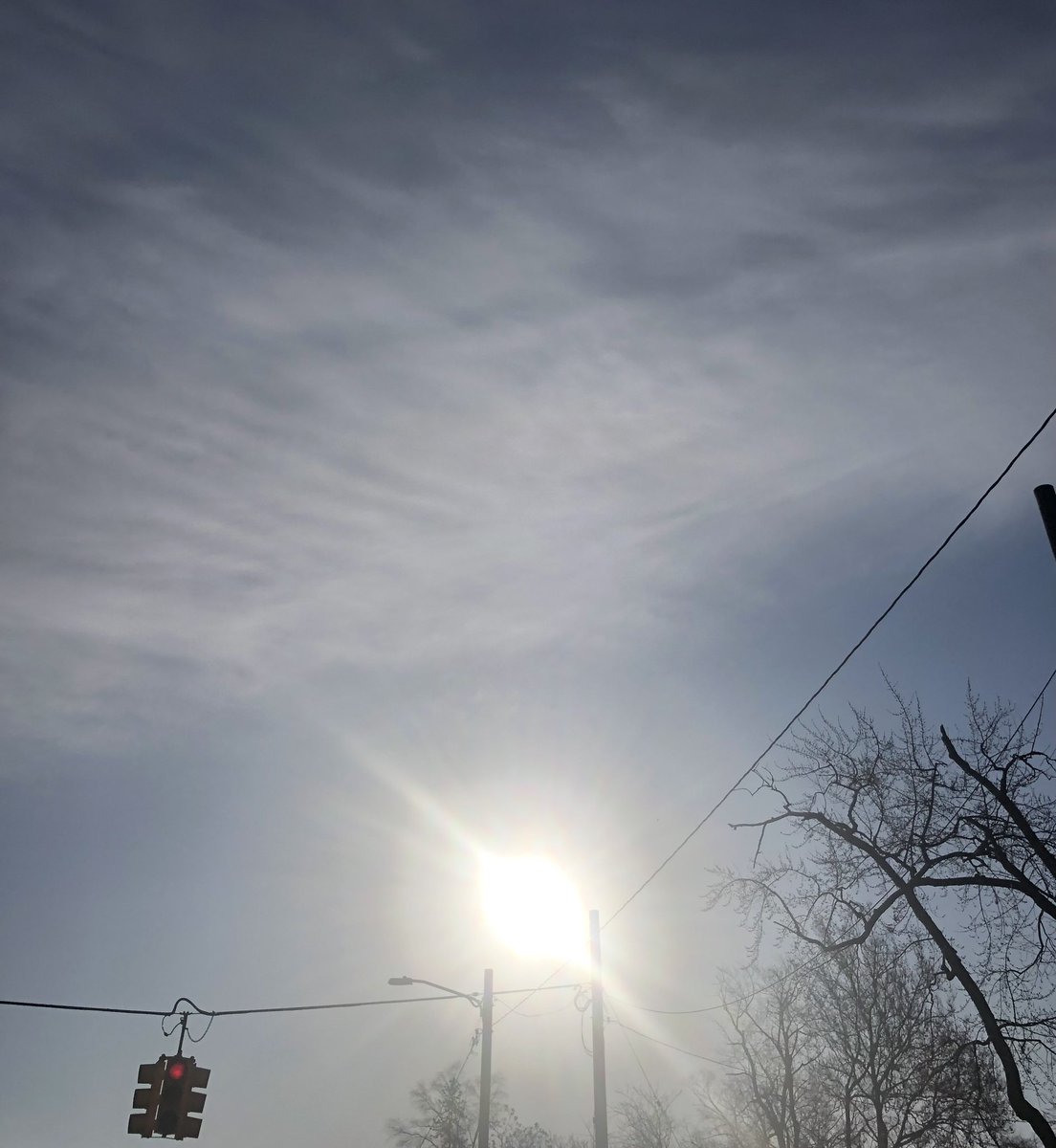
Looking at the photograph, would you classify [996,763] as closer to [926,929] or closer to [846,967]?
[926,929]

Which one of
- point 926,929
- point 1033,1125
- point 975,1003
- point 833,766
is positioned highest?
point 833,766

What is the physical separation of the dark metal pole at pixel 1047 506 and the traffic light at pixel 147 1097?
618 inches

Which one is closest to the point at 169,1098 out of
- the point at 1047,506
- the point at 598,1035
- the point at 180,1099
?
the point at 180,1099

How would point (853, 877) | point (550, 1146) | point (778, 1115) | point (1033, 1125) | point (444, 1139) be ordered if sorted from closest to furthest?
point (1033, 1125) < point (853, 877) < point (778, 1115) < point (444, 1139) < point (550, 1146)

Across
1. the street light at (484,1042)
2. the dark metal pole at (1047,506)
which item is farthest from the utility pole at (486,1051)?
the dark metal pole at (1047,506)

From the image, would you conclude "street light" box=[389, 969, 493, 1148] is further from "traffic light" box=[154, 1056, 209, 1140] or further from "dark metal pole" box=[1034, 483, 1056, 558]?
"dark metal pole" box=[1034, 483, 1056, 558]

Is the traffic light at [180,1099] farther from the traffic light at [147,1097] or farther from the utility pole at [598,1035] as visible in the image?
the utility pole at [598,1035]

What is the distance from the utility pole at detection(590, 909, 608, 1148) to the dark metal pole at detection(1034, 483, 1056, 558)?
580 inches

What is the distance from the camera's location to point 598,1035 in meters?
20.3

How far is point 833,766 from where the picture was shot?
699 inches

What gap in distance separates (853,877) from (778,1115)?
20.4 metres

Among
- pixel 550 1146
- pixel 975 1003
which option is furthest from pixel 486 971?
pixel 550 1146

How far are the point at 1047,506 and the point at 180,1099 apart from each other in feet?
51.7

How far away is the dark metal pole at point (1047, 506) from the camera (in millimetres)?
9391
